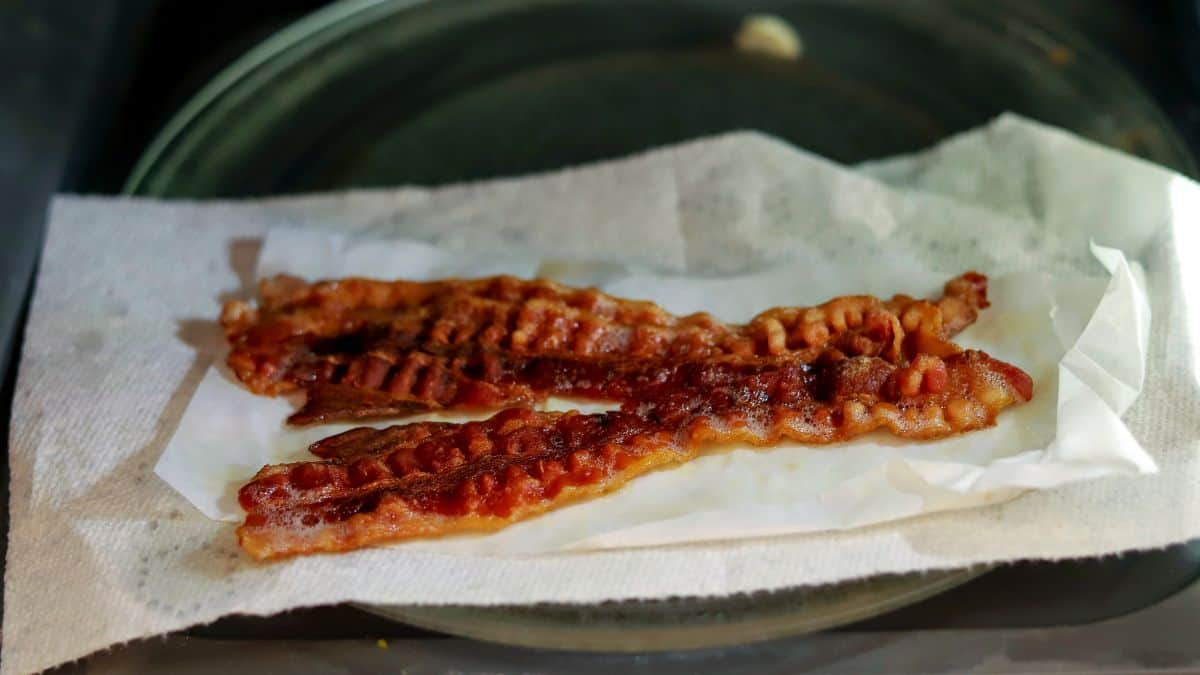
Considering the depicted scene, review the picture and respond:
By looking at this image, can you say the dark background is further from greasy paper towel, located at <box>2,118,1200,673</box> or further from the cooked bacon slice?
the cooked bacon slice

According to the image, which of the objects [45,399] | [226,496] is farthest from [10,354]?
[226,496]

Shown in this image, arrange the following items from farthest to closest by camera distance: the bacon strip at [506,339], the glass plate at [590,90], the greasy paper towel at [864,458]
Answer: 1. the glass plate at [590,90]
2. the bacon strip at [506,339]
3. the greasy paper towel at [864,458]

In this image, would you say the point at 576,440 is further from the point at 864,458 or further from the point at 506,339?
the point at 864,458

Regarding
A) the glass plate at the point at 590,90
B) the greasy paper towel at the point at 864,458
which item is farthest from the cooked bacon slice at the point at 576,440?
the glass plate at the point at 590,90

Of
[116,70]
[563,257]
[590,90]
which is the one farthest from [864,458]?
[116,70]

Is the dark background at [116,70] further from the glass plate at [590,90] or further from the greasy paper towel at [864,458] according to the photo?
the greasy paper towel at [864,458]

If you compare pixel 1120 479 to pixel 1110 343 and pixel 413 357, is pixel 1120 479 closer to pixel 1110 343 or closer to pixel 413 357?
pixel 1110 343
